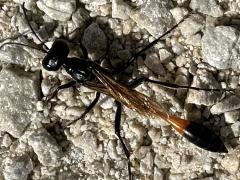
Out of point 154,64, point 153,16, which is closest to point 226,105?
point 154,64

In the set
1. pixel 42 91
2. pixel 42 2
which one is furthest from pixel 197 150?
pixel 42 2

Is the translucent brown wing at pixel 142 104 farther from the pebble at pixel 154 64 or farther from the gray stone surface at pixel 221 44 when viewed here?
the gray stone surface at pixel 221 44

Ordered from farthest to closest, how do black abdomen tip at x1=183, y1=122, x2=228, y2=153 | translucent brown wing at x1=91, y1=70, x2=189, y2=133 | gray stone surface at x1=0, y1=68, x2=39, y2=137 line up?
gray stone surface at x1=0, y1=68, x2=39, y2=137
translucent brown wing at x1=91, y1=70, x2=189, y2=133
black abdomen tip at x1=183, y1=122, x2=228, y2=153

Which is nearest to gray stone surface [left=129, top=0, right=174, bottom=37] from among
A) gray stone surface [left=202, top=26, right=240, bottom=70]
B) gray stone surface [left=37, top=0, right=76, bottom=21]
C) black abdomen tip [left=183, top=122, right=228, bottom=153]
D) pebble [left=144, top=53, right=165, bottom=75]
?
pebble [left=144, top=53, right=165, bottom=75]

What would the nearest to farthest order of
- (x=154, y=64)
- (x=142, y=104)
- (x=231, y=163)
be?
(x=142, y=104) < (x=231, y=163) < (x=154, y=64)

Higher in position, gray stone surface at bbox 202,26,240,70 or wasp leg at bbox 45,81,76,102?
gray stone surface at bbox 202,26,240,70

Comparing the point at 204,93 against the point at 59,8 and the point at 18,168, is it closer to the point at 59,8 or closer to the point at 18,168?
the point at 59,8

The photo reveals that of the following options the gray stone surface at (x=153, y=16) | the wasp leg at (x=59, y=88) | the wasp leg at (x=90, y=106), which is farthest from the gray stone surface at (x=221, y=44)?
the wasp leg at (x=59, y=88)

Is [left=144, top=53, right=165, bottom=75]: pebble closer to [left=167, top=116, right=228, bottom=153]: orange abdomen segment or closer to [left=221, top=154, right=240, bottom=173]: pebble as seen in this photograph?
[left=167, top=116, right=228, bottom=153]: orange abdomen segment
